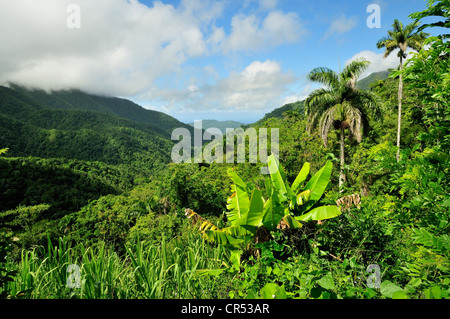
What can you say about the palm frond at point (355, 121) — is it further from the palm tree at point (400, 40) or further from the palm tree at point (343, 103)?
the palm tree at point (400, 40)

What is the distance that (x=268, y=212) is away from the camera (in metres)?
3.22

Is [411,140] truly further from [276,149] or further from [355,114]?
[276,149]

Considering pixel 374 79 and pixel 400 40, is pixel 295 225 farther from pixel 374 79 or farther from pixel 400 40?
pixel 374 79

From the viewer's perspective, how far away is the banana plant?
10.4 feet

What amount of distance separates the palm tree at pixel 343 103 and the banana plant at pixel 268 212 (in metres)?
12.1

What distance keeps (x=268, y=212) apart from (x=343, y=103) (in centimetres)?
1438

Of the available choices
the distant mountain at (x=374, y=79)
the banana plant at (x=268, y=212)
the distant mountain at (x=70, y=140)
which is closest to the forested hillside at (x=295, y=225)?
the banana plant at (x=268, y=212)

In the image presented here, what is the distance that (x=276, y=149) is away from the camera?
44.3 feet

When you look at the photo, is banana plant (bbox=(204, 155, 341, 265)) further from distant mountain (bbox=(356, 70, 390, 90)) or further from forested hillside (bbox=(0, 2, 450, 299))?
distant mountain (bbox=(356, 70, 390, 90))

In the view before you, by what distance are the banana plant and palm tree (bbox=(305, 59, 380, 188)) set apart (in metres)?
12.1

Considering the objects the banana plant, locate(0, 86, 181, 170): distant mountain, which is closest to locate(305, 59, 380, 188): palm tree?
the banana plant
